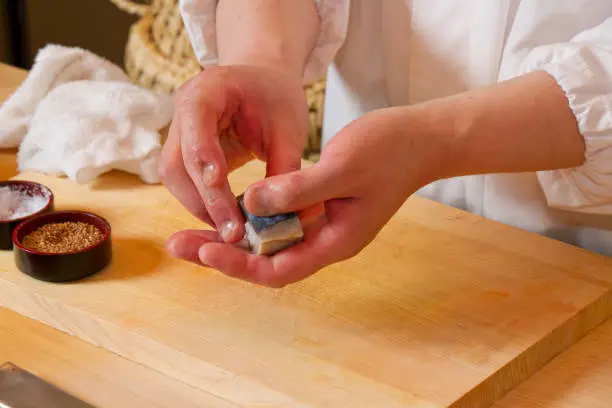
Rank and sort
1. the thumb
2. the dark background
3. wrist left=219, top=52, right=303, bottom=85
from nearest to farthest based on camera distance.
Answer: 1. the thumb
2. wrist left=219, top=52, right=303, bottom=85
3. the dark background

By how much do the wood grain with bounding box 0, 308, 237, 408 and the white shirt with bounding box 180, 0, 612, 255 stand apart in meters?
0.44

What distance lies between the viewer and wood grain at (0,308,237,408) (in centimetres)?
80

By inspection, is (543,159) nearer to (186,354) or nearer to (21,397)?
(186,354)

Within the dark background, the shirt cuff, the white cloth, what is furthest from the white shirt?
the dark background

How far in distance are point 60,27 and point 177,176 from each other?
2.16 meters

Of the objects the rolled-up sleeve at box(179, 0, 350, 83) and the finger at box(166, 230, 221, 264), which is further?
the rolled-up sleeve at box(179, 0, 350, 83)

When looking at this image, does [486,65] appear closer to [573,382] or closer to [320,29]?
[320,29]

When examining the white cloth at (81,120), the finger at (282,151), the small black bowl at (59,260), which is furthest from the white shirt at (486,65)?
the small black bowl at (59,260)

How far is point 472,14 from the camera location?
1062 millimetres

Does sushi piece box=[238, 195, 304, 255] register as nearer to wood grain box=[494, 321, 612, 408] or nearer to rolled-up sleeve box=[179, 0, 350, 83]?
wood grain box=[494, 321, 612, 408]

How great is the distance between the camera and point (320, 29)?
1149 millimetres

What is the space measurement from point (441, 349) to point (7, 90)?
939 mm

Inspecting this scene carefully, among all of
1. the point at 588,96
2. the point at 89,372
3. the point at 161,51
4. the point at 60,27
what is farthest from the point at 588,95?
the point at 60,27

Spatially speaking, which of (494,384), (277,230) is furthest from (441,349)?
(277,230)
